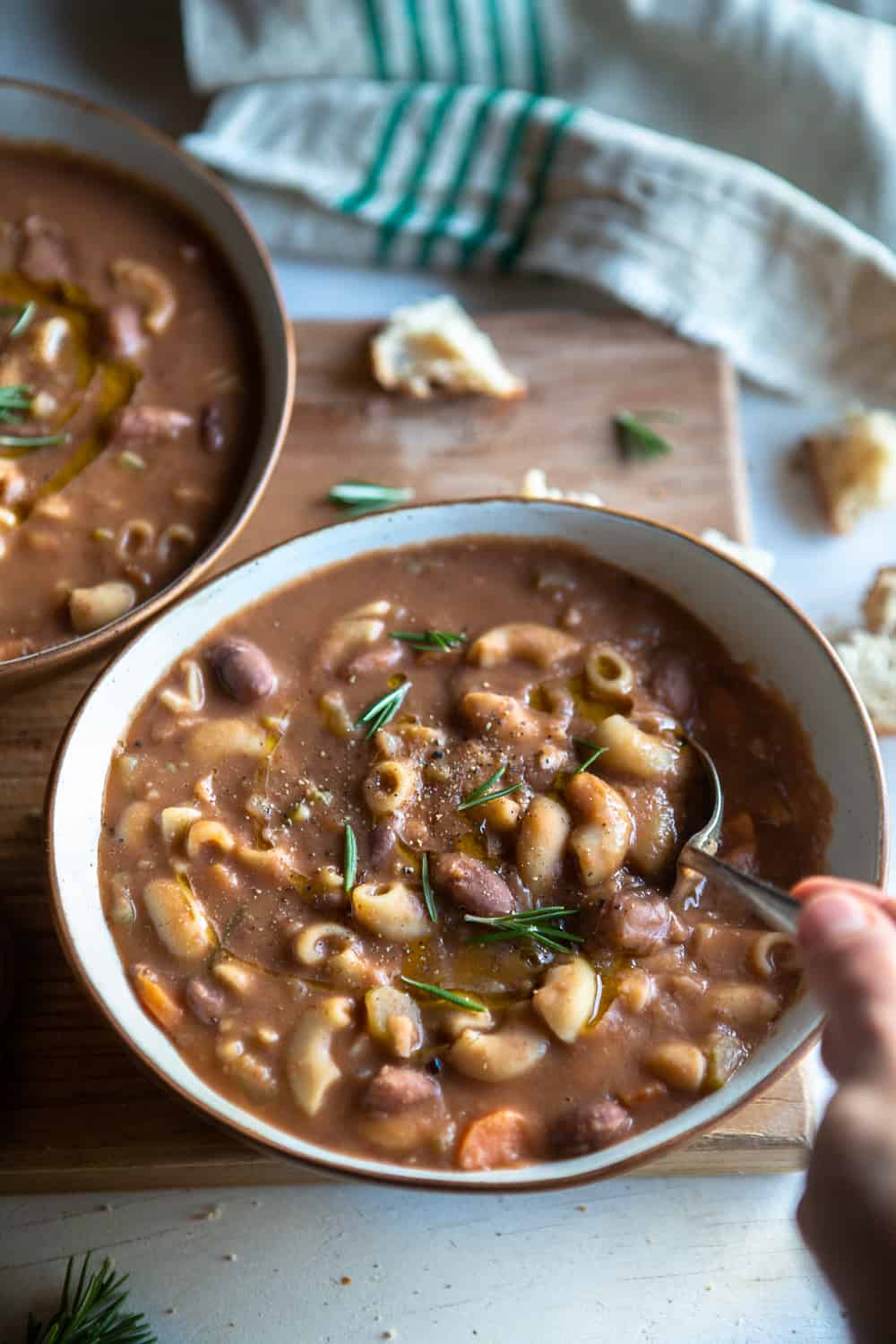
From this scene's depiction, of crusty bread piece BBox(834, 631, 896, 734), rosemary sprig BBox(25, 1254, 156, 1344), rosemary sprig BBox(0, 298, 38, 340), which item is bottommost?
rosemary sprig BBox(25, 1254, 156, 1344)

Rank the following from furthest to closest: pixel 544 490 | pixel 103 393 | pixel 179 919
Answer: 1. pixel 544 490
2. pixel 103 393
3. pixel 179 919

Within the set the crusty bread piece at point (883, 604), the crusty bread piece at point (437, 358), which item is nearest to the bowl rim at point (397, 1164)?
the crusty bread piece at point (883, 604)

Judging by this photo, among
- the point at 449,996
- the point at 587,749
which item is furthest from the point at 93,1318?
the point at 587,749

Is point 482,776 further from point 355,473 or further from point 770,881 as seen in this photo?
point 355,473

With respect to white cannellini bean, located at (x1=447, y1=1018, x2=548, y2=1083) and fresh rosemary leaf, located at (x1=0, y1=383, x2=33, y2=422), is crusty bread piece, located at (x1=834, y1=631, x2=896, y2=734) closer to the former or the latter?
white cannellini bean, located at (x1=447, y1=1018, x2=548, y2=1083)

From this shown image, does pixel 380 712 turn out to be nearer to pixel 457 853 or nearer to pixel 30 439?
pixel 457 853

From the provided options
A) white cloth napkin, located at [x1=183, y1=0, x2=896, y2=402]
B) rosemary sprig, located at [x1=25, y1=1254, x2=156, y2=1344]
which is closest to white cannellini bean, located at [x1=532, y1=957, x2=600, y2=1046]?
rosemary sprig, located at [x1=25, y1=1254, x2=156, y2=1344]

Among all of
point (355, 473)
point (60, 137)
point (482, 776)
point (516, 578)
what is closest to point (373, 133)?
point (60, 137)
